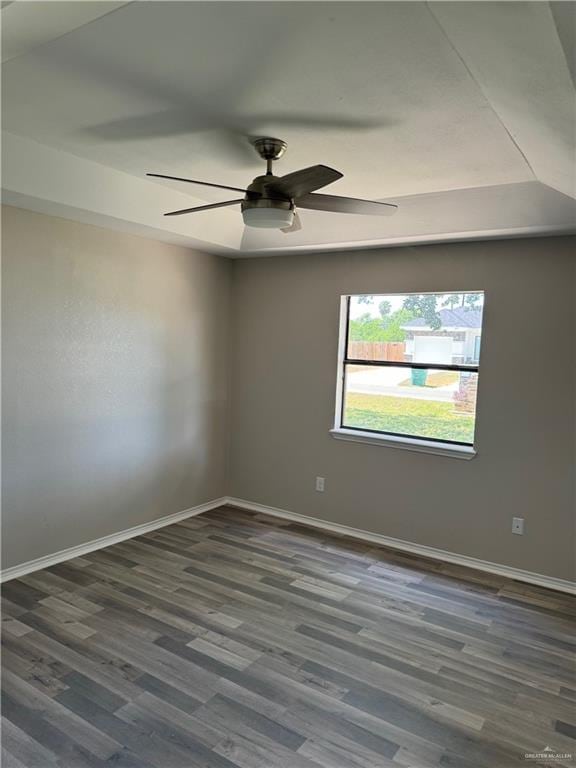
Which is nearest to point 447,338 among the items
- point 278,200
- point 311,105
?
point 278,200

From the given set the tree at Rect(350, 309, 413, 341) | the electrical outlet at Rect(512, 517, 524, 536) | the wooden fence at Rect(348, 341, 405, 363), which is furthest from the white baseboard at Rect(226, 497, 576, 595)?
the tree at Rect(350, 309, 413, 341)

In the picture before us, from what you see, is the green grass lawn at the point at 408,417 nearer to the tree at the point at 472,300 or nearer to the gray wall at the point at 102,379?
the tree at the point at 472,300

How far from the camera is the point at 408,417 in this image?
161 inches

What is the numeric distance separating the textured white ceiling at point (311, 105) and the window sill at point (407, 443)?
1.50 meters

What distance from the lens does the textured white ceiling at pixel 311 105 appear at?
1517 millimetres

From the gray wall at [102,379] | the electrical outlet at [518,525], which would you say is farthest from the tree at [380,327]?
the electrical outlet at [518,525]

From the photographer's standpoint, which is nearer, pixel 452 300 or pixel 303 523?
pixel 452 300

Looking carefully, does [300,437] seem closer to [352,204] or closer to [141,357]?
[141,357]

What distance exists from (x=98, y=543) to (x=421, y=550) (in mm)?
2386

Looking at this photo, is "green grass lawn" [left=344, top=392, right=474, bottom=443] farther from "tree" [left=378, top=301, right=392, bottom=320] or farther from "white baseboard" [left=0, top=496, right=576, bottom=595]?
"white baseboard" [left=0, top=496, right=576, bottom=595]

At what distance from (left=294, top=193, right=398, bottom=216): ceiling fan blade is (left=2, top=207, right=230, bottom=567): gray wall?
1.77m

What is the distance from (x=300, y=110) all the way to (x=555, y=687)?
281 cm

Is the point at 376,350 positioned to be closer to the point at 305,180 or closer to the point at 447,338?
the point at 447,338

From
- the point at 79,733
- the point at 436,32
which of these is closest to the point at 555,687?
the point at 79,733
